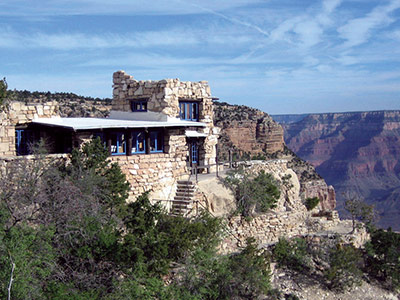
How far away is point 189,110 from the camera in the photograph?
24234 mm

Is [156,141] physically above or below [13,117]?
below

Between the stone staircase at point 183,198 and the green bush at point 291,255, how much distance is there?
404 cm

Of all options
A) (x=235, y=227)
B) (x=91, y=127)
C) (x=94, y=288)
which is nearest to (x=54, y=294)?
(x=94, y=288)

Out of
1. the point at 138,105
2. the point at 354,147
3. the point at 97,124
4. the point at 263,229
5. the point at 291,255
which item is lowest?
the point at 291,255

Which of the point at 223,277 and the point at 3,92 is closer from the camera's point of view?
the point at 223,277

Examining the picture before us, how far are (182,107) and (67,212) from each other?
36.2ft

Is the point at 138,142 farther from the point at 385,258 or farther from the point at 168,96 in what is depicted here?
the point at 385,258

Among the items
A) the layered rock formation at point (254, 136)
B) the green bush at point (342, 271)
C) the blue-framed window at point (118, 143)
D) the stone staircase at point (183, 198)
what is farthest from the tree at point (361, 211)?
the layered rock formation at point (254, 136)

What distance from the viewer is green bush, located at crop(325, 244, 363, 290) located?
62.5 ft

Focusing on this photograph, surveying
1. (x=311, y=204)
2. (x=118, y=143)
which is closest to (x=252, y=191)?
(x=118, y=143)

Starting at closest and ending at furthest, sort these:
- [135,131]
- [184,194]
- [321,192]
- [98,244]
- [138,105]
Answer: [98,244] < [184,194] < [135,131] < [138,105] < [321,192]

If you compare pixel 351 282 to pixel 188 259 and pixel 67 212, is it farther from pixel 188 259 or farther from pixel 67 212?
pixel 67 212

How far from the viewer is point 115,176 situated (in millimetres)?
17328

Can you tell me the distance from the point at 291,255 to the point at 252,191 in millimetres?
3168
